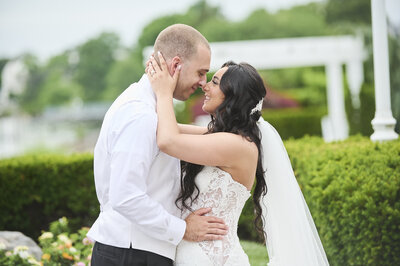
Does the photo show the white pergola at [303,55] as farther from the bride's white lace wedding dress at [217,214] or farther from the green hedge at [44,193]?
the bride's white lace wedding dress at [217,214]

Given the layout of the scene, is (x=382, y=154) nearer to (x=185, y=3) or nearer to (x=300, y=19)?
(x=300, y=19)

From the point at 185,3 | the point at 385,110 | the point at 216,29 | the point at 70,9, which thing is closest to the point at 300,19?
the point at 216,29

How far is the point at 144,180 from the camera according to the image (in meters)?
2.46

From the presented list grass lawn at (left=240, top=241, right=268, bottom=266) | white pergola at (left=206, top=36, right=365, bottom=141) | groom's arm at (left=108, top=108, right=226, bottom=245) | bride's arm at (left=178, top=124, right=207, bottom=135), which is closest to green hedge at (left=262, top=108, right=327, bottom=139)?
white pergola at (left=206, top=36, right=365, bottom=141)

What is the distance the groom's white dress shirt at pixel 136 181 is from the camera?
2.42 metres

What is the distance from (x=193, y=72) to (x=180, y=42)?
186mm

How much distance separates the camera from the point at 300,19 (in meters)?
62.4

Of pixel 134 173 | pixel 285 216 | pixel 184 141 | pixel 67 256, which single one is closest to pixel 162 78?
pixel 184 141

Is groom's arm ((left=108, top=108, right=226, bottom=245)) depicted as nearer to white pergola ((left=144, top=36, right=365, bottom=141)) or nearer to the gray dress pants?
the gray dress pants

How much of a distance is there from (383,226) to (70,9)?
7715 cm

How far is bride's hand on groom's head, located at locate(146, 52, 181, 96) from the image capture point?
2.73 meters

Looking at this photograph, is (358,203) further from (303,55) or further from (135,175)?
(303,55)

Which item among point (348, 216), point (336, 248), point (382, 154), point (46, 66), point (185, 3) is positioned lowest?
point (336, 248)

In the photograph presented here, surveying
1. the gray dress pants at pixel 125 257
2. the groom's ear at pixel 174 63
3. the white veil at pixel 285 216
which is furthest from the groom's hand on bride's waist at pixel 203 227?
the groom's ear at pixel 174 63
